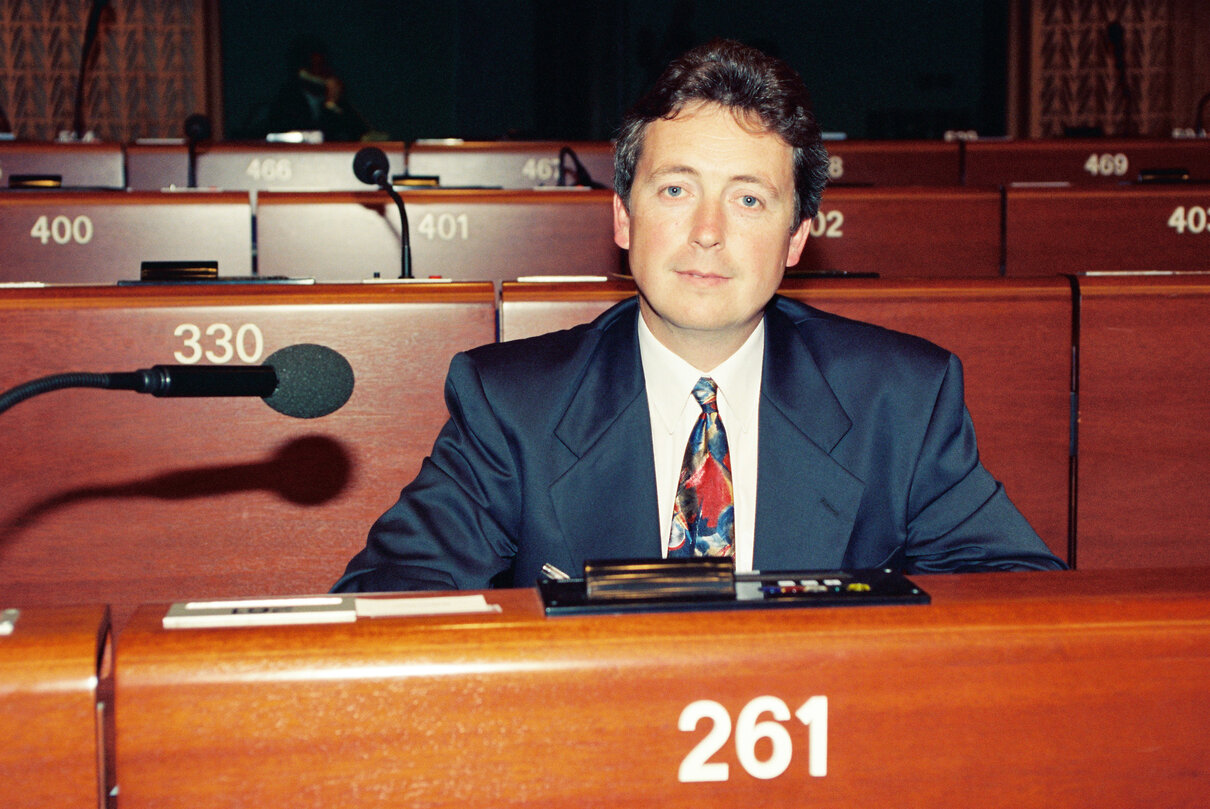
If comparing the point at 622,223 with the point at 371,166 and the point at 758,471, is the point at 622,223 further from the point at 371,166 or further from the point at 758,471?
the point at 371,166

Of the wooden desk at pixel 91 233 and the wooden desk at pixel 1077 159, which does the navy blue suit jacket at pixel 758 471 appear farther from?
the wooden desk at pixel 1077 159

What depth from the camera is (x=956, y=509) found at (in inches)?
55.1

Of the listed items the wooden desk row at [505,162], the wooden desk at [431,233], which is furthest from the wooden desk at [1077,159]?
the wooden desk at [431,233]

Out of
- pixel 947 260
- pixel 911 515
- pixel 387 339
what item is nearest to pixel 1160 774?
pixel 911 515

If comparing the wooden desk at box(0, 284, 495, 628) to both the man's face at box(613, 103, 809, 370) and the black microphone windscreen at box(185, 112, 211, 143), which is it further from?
the black microphone windscreen at box(185, 112, 211, 143)

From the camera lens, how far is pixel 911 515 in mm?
1429

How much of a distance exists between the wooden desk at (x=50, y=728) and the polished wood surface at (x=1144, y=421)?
1617 mm

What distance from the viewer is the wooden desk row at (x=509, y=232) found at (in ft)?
8.51

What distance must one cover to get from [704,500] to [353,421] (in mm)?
592

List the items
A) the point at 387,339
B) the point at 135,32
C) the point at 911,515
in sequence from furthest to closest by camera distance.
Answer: the point at 135,32 < the point at 387,339 < the point at 911,515

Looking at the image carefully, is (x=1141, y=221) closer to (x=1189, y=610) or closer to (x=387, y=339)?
(x=387, y=339)

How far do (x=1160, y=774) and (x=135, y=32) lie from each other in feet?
31.4

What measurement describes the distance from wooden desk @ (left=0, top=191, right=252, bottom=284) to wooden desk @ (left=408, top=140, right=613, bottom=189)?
2.46 metres

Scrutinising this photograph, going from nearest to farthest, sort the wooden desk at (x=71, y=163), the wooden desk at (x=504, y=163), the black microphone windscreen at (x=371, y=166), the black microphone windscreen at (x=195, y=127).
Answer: the black microphone windscreen at (x=371, y=166), the wooden desk at (x=71, y=163), the black microphone windscreen at (x=195, y=127), the wooden desk at (x=504, y=163)
